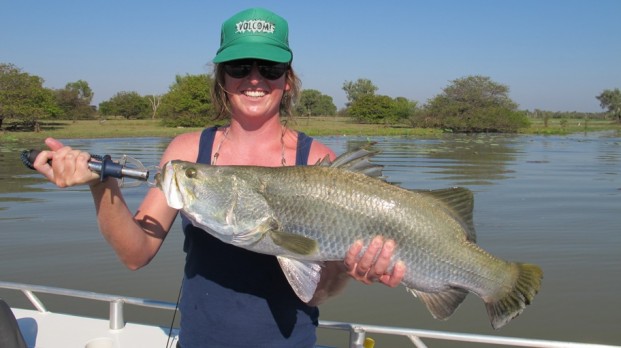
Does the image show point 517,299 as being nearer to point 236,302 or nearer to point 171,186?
point 236,302

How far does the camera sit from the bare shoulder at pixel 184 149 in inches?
111

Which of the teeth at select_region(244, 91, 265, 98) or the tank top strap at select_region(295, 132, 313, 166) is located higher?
the teeth at select_region(244, 91, 265, 98)

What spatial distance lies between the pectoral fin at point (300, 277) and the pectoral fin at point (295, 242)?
77 mm

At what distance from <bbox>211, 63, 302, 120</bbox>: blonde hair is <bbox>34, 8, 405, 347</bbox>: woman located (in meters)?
0.03

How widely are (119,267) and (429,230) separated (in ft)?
22.6

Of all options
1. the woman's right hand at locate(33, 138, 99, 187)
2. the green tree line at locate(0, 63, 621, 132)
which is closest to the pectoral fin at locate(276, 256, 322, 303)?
the woman's right hand at locate(33, 138, 99, 187)

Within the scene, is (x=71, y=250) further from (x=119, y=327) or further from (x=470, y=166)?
(x=470, y=166)

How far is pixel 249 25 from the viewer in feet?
8.68

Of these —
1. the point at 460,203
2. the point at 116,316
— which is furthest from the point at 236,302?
the point at 116,316

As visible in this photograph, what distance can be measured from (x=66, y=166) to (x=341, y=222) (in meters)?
1.22

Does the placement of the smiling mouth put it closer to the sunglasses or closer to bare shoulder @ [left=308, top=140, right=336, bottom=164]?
the sunglasses

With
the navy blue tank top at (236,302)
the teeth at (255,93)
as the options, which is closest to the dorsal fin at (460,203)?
the navy blue tank top at (236,302)

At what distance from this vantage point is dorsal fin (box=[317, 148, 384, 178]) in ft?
8.82

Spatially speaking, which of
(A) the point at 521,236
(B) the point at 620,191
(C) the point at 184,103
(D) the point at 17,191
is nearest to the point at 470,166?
(B) the point at 620,191
